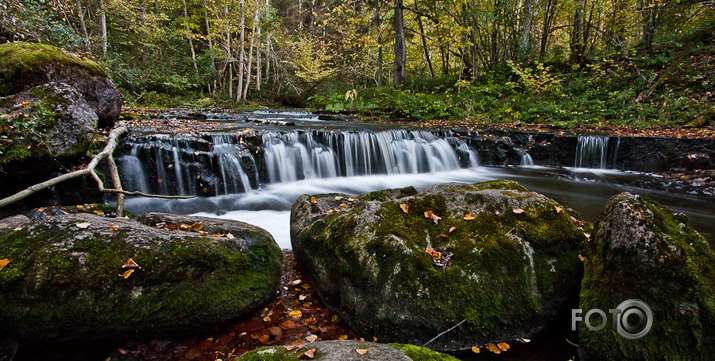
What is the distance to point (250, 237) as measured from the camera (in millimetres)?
3289

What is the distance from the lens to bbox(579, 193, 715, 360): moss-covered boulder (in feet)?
6.53

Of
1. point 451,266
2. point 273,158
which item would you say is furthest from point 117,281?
point 273,158

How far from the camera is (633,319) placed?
2.12 meters

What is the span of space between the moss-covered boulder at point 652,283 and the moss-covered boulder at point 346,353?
1.33 m

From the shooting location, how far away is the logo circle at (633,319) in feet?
6.82

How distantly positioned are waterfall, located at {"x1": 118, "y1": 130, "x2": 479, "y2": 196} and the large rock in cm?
98

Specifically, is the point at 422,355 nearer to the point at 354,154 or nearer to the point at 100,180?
the point at 100,180

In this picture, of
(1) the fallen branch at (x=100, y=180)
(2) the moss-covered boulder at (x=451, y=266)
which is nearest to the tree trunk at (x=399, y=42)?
(1) the fallen branch at (x=100, y=180)

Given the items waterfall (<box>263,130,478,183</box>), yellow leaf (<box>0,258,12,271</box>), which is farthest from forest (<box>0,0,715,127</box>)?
yellow leaf (<box>0,258,12,271</box>)

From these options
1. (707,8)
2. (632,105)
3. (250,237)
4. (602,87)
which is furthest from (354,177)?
(707,8)

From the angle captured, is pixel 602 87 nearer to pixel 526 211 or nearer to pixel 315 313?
pixel 526 211

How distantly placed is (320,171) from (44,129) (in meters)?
5.45

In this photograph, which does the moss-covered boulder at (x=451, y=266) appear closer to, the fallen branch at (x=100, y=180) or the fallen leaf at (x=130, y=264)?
the fallen leaf at (x=130, y=264)

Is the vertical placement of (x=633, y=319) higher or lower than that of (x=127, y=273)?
lower
